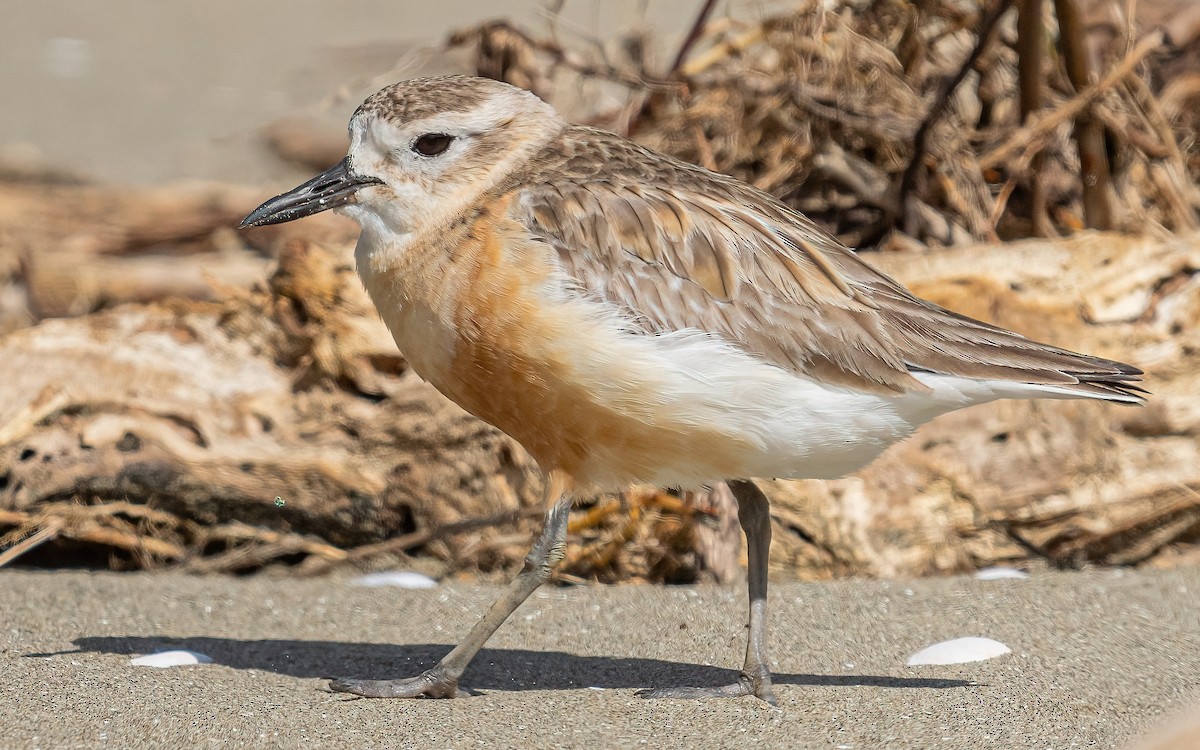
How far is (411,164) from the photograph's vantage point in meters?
4.39

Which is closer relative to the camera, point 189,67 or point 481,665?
point 481,665

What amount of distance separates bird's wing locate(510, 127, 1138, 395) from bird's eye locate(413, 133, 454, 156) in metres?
0.29

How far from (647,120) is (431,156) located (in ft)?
12.0

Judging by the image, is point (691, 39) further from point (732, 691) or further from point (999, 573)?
point (732, 691)

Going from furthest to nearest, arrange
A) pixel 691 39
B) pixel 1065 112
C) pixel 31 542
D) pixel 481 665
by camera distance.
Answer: pixel 691 39 < pixel 1065 112 < pixel 31 542 < pixel 481 665

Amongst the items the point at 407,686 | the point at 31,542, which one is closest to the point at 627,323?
the point at 407,686

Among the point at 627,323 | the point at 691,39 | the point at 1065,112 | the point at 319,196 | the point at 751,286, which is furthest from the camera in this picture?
the point at 691,39

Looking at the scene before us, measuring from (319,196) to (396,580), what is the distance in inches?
81.3

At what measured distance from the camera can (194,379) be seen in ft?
19.7

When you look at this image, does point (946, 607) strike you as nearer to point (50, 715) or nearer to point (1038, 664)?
point (1038, 664)

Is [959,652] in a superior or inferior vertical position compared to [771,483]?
inferior

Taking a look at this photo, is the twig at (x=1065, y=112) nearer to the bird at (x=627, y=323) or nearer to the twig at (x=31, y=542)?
the bird at (x=627, y=323)

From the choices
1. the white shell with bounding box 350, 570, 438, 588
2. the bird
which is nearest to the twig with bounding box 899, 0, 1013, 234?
the bird

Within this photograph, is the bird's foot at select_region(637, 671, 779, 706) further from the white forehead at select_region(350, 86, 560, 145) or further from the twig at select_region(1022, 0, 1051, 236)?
the twig at select_region(1022, 0, 1051, 236)
